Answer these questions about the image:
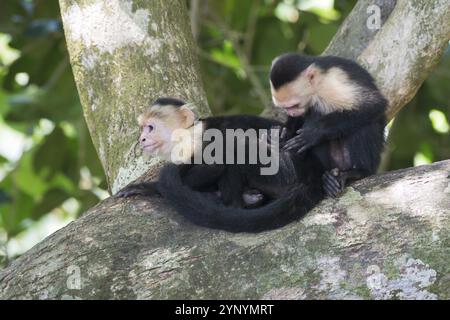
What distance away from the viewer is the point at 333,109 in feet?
10.9

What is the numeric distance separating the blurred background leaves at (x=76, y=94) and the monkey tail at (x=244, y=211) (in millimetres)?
2456

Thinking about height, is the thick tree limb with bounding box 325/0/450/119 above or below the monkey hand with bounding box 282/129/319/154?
above

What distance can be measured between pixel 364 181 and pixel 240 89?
3.04 meters

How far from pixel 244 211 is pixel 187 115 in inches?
35.0

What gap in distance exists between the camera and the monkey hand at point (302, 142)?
3.20 metres

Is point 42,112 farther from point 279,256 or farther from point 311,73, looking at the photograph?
point 279,256

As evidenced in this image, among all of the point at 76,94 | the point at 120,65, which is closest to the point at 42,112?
the point at 76,94

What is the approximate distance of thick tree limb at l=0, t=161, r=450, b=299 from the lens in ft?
7.57

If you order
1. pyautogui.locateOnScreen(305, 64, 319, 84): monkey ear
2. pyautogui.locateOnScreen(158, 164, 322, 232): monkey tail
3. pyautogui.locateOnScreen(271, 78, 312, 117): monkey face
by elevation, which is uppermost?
pyautogui.locateOnScreen(305, 64, 319, 84): monkey ear

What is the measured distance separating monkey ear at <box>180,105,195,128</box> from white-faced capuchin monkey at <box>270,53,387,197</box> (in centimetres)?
38

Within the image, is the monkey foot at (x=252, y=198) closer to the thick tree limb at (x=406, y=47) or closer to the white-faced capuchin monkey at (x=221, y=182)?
the white-faced capuchin monkey at (x=221, y=182)

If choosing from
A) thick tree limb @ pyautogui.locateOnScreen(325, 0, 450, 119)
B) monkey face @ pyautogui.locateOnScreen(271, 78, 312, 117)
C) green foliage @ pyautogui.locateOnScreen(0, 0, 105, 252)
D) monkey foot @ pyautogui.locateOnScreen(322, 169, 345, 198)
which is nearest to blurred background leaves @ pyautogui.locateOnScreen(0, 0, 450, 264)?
green foliage @ pyautogui.locateOnScreen(0, 0, 105, 252)

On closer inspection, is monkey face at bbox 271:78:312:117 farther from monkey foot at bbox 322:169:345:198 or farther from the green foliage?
the green foliage

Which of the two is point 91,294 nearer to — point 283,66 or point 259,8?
point 283,66
